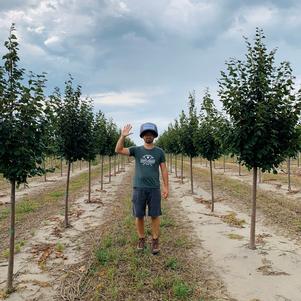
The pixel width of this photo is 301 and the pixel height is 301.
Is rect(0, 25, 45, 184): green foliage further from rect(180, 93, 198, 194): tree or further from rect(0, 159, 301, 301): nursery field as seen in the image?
rect(180, 93, 198, 194): tree

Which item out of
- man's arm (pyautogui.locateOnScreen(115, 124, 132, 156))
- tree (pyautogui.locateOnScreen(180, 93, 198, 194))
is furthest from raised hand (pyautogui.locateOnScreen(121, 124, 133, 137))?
tree (pyautogui.locateOnScreen(180, 93, 198, 194))

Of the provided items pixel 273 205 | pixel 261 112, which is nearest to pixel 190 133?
pixel 273 205

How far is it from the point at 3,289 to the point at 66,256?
2.10 metres

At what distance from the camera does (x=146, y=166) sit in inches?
288

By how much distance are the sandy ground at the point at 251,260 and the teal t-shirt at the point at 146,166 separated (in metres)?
2.12

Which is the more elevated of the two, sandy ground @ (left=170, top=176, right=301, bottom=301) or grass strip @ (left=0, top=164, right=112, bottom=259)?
sandy ground @ (left=170, top=176, right=301, bottom=301)

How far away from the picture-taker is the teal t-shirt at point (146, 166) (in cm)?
731

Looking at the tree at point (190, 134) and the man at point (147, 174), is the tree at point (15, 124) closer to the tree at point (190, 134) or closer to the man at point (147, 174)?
the man at point (147, 174)

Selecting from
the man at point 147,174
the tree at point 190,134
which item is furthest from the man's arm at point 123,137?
the tree at point 190,134

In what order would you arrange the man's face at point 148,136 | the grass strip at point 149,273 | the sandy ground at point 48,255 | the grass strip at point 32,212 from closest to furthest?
the grass strip at point 149,273
the sandy ground at point 48,255
the man's face at point 148,136
the grass strip at point 32,212

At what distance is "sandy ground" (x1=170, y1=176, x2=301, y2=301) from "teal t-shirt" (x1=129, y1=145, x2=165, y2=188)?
2.12 m

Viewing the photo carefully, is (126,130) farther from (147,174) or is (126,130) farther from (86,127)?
(86,127)

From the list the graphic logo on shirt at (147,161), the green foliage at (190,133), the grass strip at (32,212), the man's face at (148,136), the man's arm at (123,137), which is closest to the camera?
the man's arm at (123,137)

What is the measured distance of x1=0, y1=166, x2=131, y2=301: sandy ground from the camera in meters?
6.32
